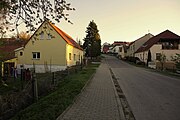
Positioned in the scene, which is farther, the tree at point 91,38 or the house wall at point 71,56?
the tree at point 91,38

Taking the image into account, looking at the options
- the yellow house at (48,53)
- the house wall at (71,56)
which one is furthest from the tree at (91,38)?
the yellow house at (48,53)

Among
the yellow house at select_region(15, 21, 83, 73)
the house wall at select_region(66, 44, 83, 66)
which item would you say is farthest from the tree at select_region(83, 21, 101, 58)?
the yellow house at select_region(15, 21, 83, 73)

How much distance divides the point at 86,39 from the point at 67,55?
31.7 metres

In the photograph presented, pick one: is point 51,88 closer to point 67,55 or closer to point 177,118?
point 177,118

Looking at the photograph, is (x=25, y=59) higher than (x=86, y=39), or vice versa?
(x=86, y=39)

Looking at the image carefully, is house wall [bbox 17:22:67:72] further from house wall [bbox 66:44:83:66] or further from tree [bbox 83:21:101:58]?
tree [bbox 83:21:101:58]

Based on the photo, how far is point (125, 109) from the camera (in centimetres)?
810

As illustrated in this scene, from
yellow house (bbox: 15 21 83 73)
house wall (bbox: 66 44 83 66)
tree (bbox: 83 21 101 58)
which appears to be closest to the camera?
yellow house (bbox: 15 21 83 73)

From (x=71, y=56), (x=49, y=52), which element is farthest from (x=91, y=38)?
(x=49, y=52)

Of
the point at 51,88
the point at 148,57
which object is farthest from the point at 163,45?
the point at 51,88

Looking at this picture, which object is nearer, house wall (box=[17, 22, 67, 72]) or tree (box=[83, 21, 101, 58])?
house wall (box=[17, 22, 67, 72])

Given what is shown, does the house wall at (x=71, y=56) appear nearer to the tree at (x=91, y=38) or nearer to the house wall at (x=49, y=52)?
the house wall at (x=49, y=52)

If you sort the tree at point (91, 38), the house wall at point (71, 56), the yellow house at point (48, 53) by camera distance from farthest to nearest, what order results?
1. the tree at point (91, 38)
2. the house wall at point (71, 56)
3. the yellow house at point (48, 53)

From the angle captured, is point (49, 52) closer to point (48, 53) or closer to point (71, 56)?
point (48, 53)
